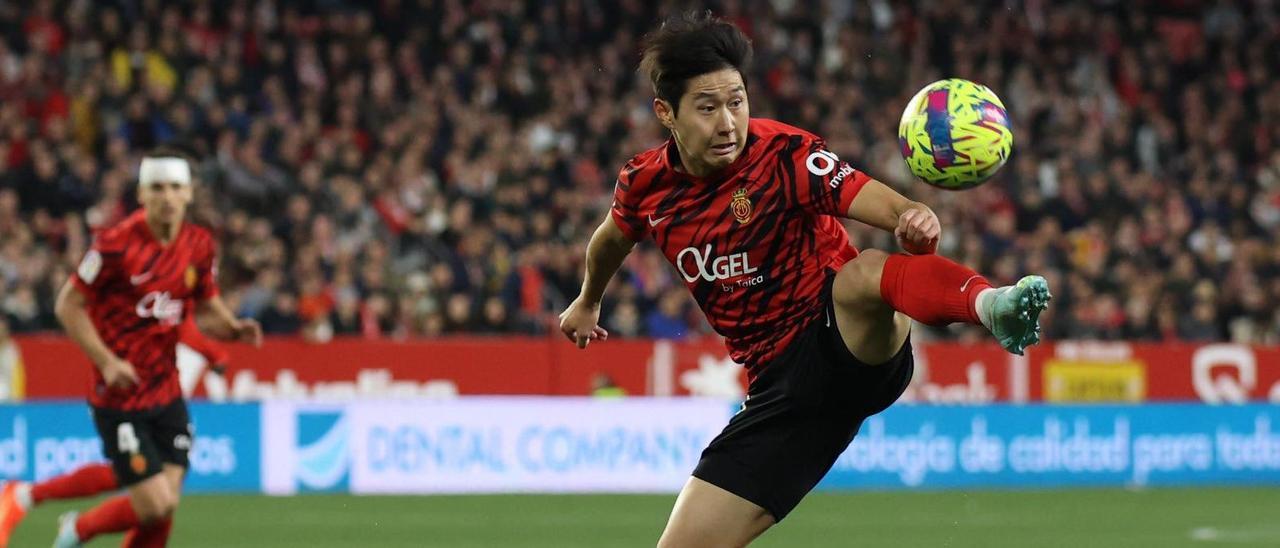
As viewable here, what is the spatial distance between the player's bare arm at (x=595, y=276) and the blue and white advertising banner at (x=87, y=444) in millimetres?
8396

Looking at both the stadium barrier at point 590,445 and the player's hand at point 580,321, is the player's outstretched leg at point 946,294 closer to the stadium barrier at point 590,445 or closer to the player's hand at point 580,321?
the player's hand at point 580,321

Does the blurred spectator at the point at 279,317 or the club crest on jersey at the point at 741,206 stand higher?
the club crest on jersey at the point at 741,206

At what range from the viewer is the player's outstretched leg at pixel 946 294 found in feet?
15.6

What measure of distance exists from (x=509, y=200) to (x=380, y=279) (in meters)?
1.89

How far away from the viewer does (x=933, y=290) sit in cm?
499

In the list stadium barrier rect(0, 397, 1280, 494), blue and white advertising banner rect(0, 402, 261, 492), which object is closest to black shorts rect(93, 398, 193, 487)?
blue and white advertising banner rect(0, 402, 261, 492)

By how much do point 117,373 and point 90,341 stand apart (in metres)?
0.18

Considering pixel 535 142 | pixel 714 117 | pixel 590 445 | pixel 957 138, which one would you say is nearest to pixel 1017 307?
pixel 957 138

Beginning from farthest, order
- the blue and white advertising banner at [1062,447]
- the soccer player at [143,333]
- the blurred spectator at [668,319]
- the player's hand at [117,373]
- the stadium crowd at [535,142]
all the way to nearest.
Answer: the blurred spectator at [668,319], the stadium crowd at [535,142], the blue and white advertising banner at [1062,447], the soccer player at [143,333], the player's hand at [117,373]

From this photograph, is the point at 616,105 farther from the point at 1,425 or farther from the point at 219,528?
the point at 219,528

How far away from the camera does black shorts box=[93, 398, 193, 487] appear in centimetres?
841

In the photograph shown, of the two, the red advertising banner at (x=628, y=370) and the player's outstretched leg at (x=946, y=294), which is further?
the red advertising banner at (x=628, y=370)

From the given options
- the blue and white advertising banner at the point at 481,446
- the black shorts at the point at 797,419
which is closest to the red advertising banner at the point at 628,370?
the blue and white advertising banner at the point at 481,446

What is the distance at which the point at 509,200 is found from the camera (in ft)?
59.6
